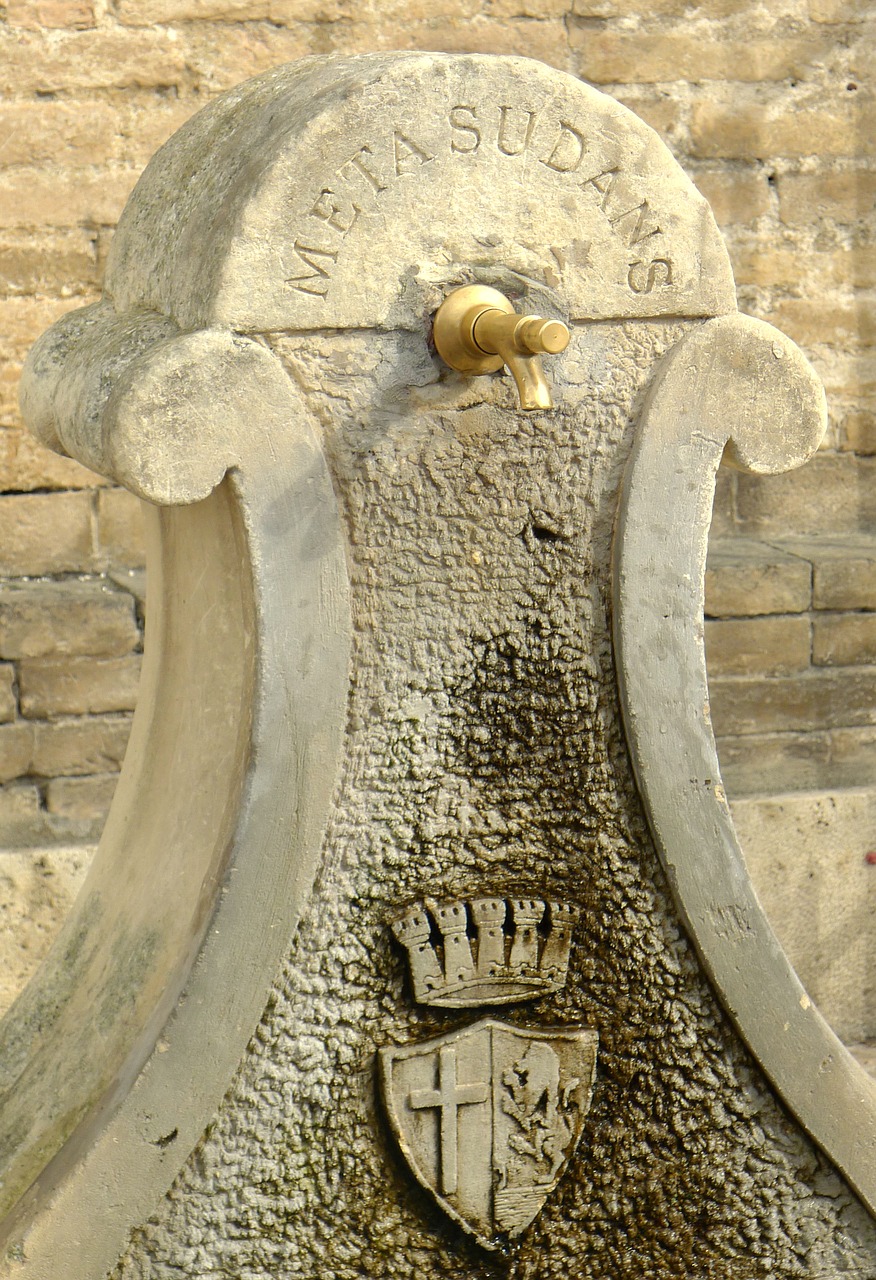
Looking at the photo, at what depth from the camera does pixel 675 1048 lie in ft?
5.89

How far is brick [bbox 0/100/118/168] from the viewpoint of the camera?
2.99 m

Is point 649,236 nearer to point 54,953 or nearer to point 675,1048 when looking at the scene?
point 675,1048

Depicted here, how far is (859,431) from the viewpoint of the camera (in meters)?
3.51

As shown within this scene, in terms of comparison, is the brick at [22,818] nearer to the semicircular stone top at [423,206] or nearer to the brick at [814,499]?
the semicircular stone top at [423,206]

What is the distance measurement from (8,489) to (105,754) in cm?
56

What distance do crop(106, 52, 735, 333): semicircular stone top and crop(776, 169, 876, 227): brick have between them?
1.78 meters

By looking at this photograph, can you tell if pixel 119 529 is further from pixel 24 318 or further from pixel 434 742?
pixel 434 742

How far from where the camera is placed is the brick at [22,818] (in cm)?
299

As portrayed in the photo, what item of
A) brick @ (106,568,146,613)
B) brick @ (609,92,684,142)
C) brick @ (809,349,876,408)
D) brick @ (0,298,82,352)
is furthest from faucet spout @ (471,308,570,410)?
brick @ (809,349,876,408)

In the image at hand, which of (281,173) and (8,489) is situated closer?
(281,173)

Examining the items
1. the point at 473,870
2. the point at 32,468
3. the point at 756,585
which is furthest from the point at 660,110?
the point at 473,870

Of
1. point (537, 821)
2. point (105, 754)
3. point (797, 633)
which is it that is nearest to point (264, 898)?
point (537, 821)

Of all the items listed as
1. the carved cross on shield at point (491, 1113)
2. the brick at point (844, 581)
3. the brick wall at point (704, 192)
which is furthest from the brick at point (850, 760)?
the carved cross on shield at point (491, 1113)

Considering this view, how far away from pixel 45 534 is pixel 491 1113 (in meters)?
1.77
